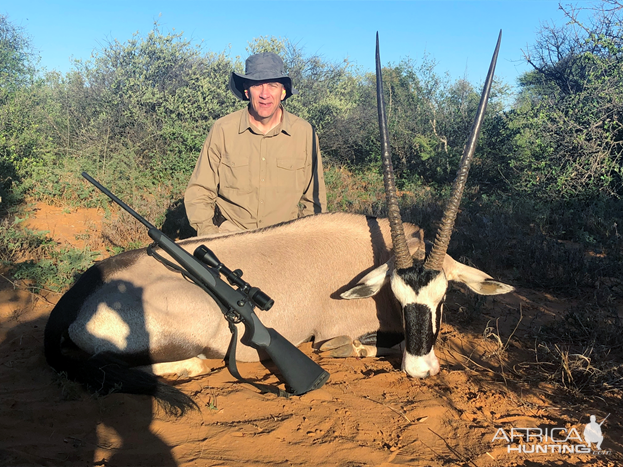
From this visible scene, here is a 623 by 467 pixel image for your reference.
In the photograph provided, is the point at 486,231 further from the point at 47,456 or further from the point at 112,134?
the point at 112,134

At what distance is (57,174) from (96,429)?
23.5ft

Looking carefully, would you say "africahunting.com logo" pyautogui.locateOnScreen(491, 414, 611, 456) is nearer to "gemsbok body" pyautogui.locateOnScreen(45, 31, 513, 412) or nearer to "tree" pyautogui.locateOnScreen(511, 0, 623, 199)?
"gemsbok body" pyautogui.locateOnScreen(45, 31, 513, 412)

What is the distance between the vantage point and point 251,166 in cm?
527

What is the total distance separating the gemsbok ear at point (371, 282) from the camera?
3879 millimetres

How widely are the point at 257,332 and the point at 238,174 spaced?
2.34 metres

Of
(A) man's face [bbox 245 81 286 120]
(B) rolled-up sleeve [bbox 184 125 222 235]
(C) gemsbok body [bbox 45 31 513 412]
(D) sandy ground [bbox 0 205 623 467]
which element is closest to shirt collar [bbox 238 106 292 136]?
(A) man's face [bbox 245 81 286 120]

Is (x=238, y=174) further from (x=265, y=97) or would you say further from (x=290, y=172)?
(x=265, y=97)

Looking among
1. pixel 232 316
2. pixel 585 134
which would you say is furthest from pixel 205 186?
pixel 585 134

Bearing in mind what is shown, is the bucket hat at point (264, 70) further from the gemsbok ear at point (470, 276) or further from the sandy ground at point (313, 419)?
the sandy ground at point (313, 419)

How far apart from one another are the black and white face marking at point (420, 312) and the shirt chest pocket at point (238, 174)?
7.79 feet

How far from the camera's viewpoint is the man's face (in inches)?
199

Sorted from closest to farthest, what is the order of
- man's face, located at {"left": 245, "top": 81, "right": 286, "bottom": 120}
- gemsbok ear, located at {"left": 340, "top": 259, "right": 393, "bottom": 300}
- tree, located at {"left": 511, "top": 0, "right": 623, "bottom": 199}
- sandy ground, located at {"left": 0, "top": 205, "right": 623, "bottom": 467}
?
sandy ground, located at {"left": 0, "top": 205, "right": 623, "bottom": 467}, gemsbok ear, located at {"left": 340, "top": 259, "right": 393, "bottom": 300}, man's face, located at {"left": 245, "top": 81, "right": 286, "bottom": 120}, tree, located at {"left": 511, "top": 0, "right": 623, "bottom": 199}

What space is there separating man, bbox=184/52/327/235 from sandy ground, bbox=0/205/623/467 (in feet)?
6.39

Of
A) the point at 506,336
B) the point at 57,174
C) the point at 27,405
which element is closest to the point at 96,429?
the point at 27,405
